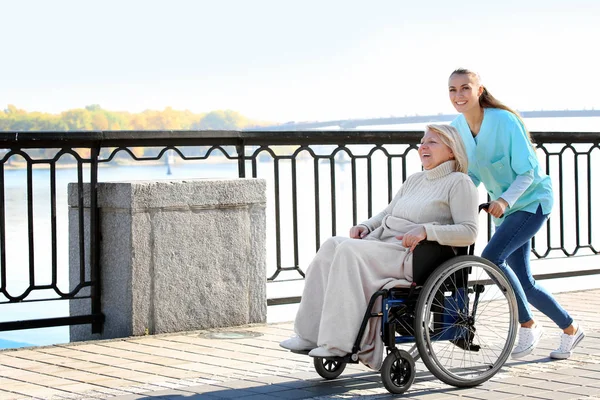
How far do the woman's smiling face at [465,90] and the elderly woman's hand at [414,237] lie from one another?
3.18 ft

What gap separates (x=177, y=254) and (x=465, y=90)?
2167mm

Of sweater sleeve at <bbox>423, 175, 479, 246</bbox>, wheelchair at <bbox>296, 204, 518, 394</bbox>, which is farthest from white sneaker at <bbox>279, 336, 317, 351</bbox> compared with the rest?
sweater sleeve at <bbox>423, 175, 479, 246</bbox>

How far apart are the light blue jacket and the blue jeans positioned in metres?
0.06

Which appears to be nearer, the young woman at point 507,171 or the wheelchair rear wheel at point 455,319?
the wheelchair rear wheel at point 455,319

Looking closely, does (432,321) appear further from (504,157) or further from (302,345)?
(504,157)

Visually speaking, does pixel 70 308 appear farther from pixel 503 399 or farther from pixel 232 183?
pixel 503 399

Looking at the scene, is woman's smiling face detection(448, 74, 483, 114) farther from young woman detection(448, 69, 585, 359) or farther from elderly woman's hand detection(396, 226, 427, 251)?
elderly woman's hand detection(396, 226, 427, 251)

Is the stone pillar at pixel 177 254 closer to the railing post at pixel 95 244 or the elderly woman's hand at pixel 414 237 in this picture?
the railing post at pixel 95 244

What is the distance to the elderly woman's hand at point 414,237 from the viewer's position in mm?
4703

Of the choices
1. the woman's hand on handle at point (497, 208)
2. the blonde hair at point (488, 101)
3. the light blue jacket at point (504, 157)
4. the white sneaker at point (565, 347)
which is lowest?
the white sneaker at point (565, 347)

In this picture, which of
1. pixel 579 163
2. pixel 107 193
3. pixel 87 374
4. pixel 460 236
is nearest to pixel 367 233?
pixel 460 236

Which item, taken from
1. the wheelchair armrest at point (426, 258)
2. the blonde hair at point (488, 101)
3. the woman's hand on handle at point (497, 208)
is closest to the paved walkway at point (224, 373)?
the wheelchair armrest at point (426, 258)

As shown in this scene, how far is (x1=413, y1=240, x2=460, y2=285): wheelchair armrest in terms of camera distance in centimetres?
471

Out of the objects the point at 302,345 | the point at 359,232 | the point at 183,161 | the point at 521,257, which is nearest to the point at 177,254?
the point at 183,161
